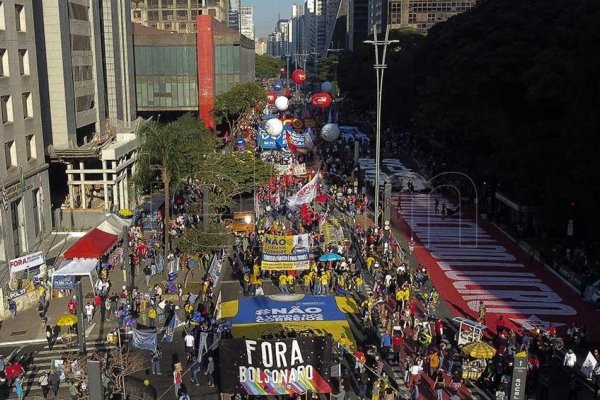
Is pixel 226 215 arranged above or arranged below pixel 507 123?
below

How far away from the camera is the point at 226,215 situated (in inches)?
1884

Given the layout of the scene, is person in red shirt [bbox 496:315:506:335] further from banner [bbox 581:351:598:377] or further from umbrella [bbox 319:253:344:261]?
umbrella [bbox 319:253:344:261]

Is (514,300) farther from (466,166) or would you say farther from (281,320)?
(466,166)

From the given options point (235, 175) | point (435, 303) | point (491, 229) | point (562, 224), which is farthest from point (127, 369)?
point (491, 229)

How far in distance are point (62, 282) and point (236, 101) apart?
50.6 m

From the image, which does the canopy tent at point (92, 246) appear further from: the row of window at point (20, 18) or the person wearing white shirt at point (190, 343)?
the row of window at point (20, 18)

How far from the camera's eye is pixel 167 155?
1505 inches

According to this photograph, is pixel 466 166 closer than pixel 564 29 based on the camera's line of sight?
No

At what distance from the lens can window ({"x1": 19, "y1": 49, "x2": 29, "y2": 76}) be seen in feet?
134

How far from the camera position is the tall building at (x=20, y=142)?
125 feet

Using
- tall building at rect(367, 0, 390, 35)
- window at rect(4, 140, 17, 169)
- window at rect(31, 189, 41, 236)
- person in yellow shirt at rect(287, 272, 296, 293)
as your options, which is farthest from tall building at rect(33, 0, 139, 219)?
tall building at rect(367, 0, 390, 35)

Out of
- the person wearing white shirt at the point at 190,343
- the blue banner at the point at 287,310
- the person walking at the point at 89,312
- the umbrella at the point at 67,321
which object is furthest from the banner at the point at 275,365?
the person walking at the point at 89,312

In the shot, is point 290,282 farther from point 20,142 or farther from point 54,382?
point 20,142

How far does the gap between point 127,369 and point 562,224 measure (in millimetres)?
27671
